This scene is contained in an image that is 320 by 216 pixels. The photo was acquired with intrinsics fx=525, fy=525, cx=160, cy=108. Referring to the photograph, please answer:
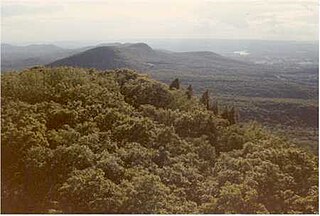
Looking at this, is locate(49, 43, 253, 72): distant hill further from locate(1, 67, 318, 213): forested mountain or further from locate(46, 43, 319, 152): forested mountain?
locate(1, 67, 318, 213): forested mountain

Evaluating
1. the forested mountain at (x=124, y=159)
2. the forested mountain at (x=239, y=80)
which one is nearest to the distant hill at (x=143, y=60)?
the forested mountain at (x=239, y=80)

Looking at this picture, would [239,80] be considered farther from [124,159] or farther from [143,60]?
[124,159]

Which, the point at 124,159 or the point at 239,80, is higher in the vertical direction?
the point at 124,159

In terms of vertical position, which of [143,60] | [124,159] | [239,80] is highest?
[124,159]

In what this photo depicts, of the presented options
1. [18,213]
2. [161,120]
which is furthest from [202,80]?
[18,213]

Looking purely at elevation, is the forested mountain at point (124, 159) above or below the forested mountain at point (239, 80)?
above

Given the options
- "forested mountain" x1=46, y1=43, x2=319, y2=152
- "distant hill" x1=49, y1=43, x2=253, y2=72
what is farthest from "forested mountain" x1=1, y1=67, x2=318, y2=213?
"distant hill" x1=49, y1=43, x2=253, y2=72

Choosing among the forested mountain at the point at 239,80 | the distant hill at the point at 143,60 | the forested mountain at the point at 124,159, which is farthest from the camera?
the distant hill at the point at 143,60

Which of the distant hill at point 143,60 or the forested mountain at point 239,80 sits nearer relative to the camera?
the forested mountain at point 239,80

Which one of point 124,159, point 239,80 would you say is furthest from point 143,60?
point 124,159

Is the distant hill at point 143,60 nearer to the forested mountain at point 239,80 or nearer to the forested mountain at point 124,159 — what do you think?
the forested mountain at point 239,80
